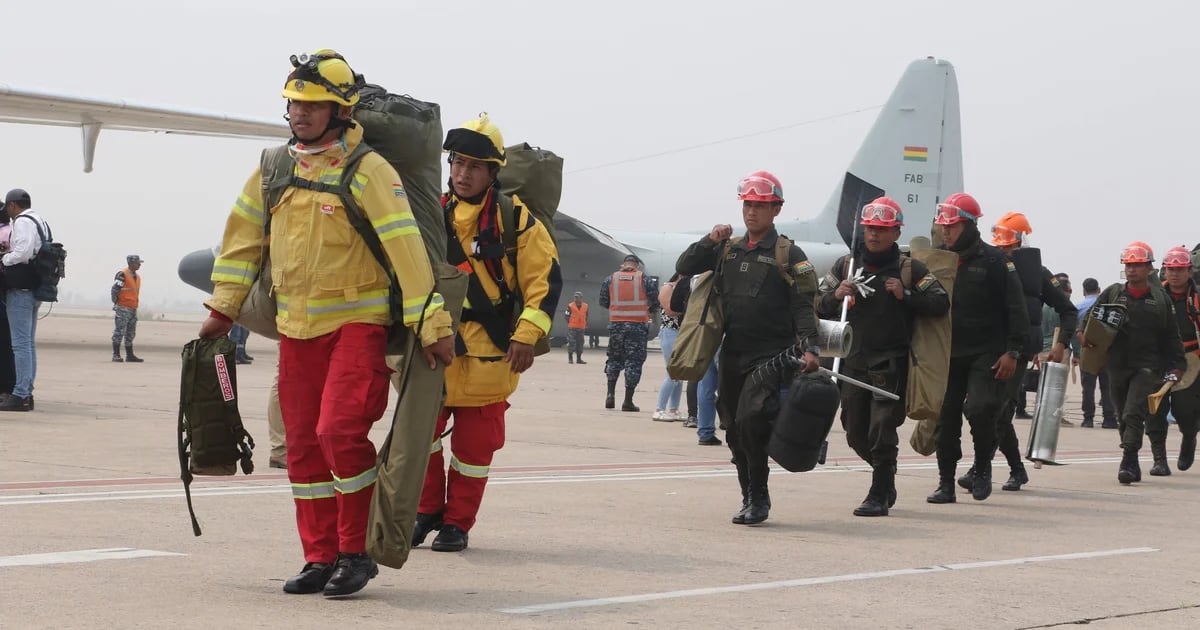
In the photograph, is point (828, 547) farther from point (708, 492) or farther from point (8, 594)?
point (8, 594)

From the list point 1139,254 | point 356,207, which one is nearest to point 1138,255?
point 1139,254

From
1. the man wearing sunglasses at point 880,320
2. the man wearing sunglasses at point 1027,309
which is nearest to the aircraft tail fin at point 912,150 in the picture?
the man wearing sunglasses at point 1027,309

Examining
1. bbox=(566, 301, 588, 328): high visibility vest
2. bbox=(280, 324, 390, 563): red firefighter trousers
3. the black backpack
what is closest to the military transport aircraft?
bbox=(566, 301, 588, 328): high visibility vest

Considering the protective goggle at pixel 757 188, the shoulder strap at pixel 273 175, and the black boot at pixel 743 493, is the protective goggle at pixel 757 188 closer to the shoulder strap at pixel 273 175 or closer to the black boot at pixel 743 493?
the black boot at pixel 743 493

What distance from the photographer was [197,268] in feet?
107

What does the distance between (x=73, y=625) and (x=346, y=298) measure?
4.99 feet

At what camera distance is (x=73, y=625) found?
466cm

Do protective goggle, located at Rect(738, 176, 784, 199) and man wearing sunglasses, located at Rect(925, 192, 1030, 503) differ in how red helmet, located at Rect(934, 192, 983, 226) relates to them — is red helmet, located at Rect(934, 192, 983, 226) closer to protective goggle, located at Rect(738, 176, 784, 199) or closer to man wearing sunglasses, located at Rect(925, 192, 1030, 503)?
man wearing sunglasses, located at Rect(925, 192, 1030, 503)

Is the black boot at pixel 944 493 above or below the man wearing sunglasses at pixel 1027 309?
below

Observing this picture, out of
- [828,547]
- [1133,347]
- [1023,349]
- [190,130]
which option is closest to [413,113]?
[828,547]

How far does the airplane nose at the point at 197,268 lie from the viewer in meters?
32.4

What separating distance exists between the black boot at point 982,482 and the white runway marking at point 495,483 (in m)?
1.49

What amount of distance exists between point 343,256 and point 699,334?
3.08 metres

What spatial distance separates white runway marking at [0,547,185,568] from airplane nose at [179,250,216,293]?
26.9 metres
